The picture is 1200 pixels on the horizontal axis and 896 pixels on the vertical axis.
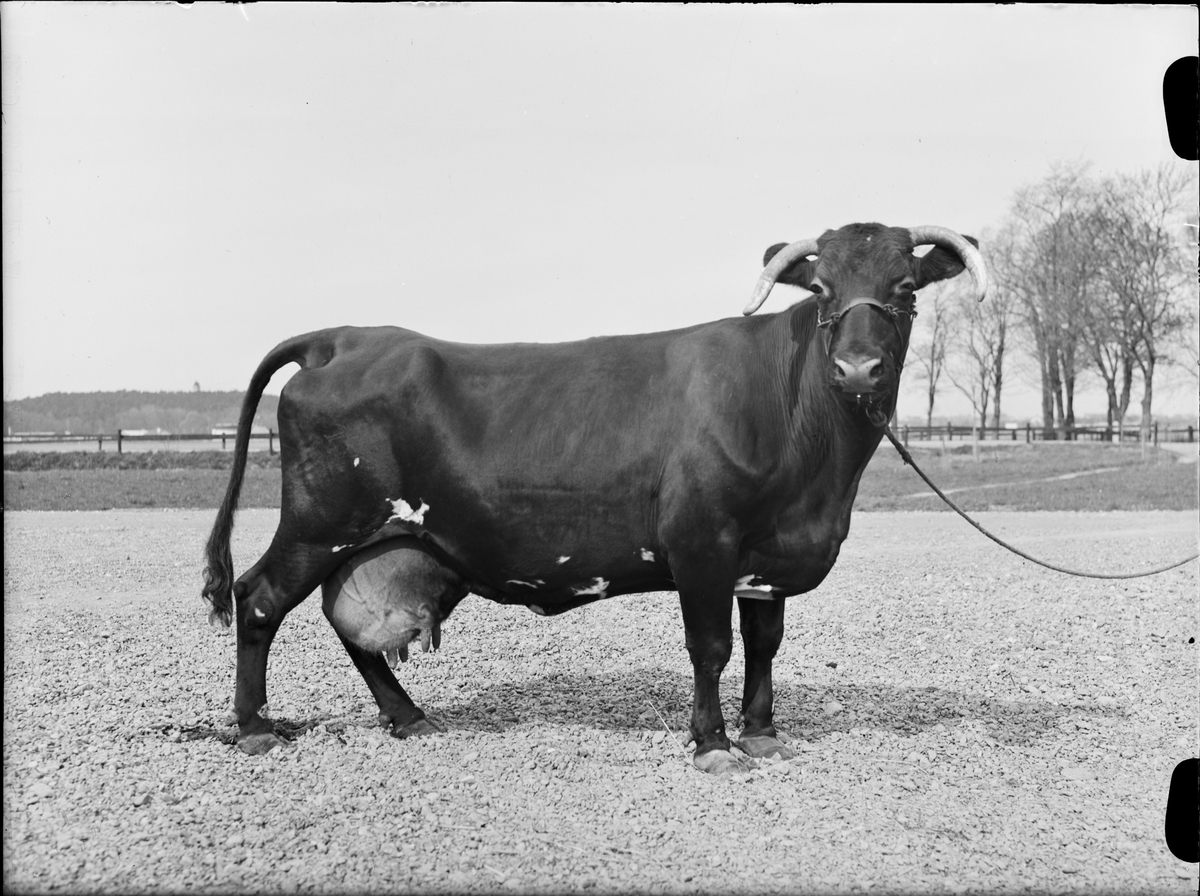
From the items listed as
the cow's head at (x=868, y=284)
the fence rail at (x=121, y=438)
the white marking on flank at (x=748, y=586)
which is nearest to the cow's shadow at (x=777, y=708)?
the white marking on flank at (x=748, y=586)

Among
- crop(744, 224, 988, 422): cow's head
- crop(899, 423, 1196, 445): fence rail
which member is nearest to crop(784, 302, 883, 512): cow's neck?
crop(744, 224, 988, 422): cow's head

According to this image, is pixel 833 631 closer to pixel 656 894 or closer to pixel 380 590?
pixel 380 590

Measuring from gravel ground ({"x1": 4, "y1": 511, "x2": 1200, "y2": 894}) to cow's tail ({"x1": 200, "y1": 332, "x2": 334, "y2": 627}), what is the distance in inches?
34.0

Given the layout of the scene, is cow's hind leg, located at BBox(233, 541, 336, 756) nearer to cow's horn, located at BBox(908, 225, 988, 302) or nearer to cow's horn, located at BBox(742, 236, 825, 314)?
cow's horn, located at BBox(742, 236, 825, 314)

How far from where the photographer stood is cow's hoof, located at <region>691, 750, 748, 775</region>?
230 inches

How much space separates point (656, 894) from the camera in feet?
14.4

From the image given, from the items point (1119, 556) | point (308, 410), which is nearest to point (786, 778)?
point (308, 410)

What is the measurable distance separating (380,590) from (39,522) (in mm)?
16296

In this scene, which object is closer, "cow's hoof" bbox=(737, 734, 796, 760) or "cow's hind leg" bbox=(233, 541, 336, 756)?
"cow's hoof" bbox=(737, 734, 796, 760)

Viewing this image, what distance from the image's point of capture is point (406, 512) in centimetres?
636

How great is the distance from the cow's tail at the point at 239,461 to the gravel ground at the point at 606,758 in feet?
2.83

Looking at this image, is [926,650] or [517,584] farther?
[926,650]

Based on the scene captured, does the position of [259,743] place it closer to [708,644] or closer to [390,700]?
[390,700]

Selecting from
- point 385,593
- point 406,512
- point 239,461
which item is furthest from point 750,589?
point 239,461
